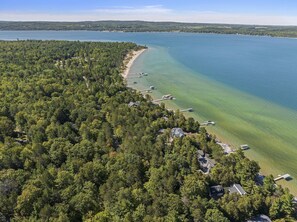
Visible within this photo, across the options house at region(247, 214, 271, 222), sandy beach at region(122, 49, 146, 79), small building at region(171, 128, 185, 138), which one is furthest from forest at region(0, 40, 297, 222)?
sandy beach at region(122, 49, 146, 79)

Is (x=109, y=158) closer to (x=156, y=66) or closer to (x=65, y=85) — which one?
(x=65, y=85)

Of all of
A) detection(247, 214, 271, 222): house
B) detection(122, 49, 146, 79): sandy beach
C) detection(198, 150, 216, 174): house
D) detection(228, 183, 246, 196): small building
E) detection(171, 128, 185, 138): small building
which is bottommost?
detection(247, 214, 271, 222): house

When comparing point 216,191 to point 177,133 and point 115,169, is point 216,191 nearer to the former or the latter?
point 115,169

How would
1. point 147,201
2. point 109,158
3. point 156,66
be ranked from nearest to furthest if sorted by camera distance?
point 147,201
point 109,158
point 156,66

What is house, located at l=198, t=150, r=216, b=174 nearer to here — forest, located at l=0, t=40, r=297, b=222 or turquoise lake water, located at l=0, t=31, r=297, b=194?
forest, located at l=0, t=40, r=297, b=222

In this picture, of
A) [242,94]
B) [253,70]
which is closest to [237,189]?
[242,94]

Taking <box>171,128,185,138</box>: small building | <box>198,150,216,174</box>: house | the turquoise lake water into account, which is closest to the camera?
<box>198,150,216,174</box>: house

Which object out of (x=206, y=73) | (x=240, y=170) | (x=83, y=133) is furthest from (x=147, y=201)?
(x=206, y=73)
